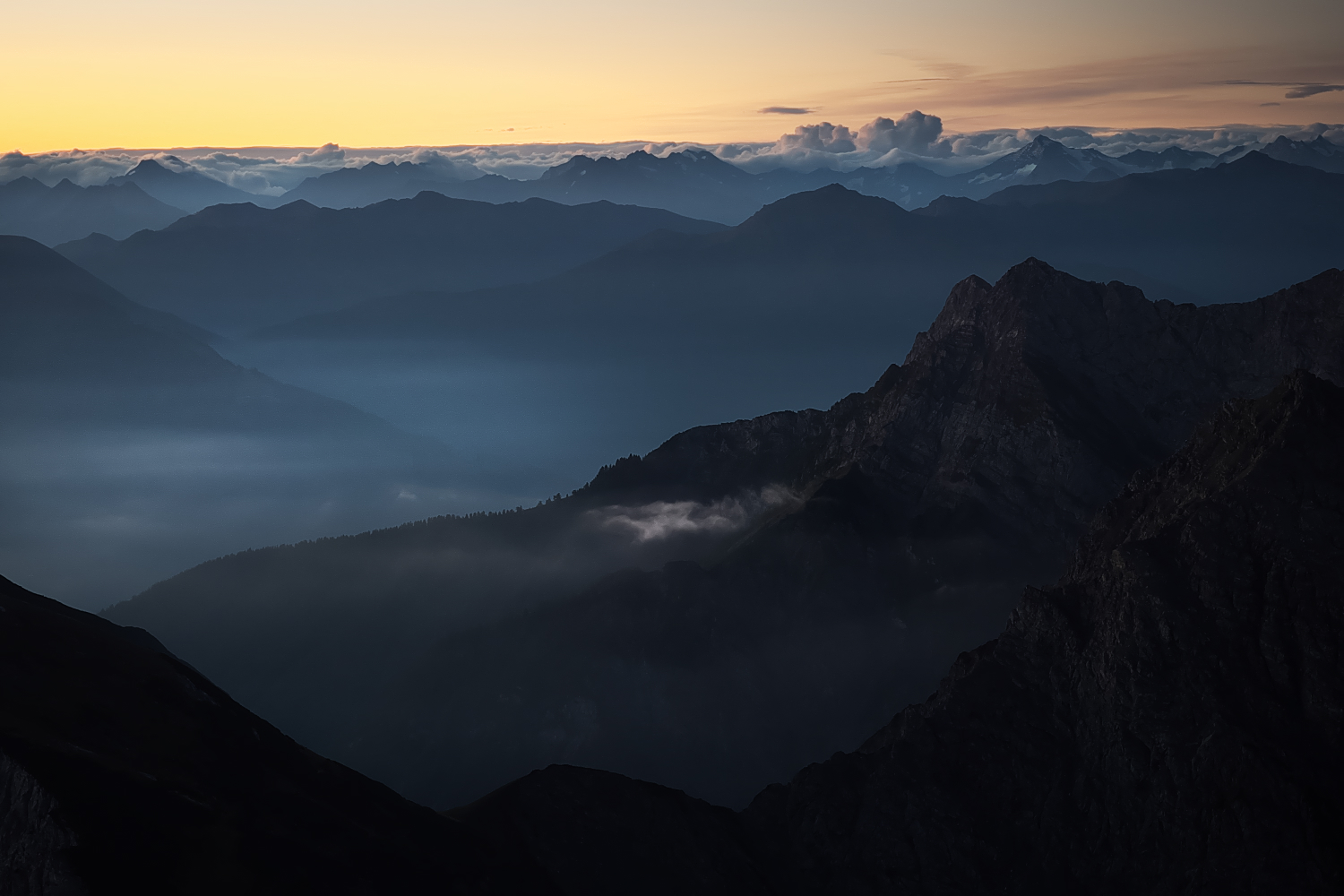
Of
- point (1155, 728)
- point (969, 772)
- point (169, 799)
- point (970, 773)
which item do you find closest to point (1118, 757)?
point (1155, 728)

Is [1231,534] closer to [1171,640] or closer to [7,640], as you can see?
[1171,640]

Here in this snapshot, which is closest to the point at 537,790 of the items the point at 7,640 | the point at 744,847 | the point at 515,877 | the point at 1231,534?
the point at 515,877

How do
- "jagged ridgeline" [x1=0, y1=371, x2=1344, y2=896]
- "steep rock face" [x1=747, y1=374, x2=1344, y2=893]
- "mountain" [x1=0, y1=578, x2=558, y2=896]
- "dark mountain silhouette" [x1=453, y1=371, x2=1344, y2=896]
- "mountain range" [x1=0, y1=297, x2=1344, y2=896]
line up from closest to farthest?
"mountain" [x1=0, y1=578, x2=558, y2=896]
"jagged ridgeline" [x1=0, y1=371, x2=1344, y2=896]
"mountain range" [x1=0, y1=297, x2=1344, y2=896]
"steep rock face" [x1=747, y1=374, x2=1344, y2=893]
"dark mountain silhouette" [x1=453, y1=371, x2=1344, y2=896]

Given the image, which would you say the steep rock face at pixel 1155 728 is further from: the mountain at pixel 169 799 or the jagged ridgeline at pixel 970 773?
the mountain at pixel 169 799

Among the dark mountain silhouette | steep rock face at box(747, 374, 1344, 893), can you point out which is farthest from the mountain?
steep rock face at box(747, 374, 1344, 893)

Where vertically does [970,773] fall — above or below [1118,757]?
below

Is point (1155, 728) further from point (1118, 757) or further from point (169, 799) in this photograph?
point (169, 799)

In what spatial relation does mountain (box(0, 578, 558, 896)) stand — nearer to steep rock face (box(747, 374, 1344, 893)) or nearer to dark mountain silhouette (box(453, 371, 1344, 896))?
dark mountain silhouette (box(453, 371, 1344, 896))
